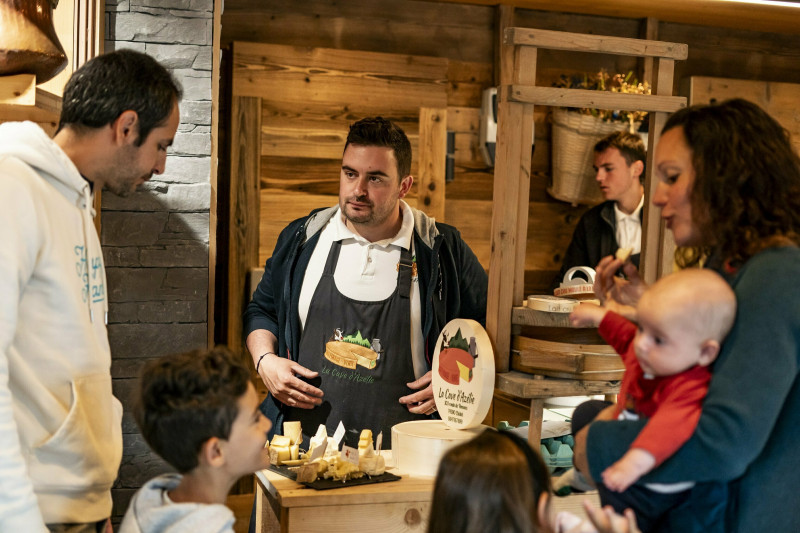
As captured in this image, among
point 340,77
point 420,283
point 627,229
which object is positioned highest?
point 340,77

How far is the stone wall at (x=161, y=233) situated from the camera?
2.78 meters

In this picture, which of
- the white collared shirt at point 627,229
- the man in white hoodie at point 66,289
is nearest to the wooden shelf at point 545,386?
the man in white hoodie at point 66,289

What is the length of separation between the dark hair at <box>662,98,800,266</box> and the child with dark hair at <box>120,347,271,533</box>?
3.00ft

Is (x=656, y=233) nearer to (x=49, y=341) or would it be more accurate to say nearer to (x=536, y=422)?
(x=536, y=422)

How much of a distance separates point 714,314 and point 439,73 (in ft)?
10.2

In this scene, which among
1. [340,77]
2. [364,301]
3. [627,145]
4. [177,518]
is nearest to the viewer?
[177,518]

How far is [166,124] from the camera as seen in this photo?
69.6 inches

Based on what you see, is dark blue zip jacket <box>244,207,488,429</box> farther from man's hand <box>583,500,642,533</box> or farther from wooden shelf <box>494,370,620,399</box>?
man's hand <box>583,500,642,533</box>

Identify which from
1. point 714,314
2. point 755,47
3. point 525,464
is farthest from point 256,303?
point 755,47

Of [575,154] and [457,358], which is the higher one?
[575,154]

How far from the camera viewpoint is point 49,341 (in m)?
1.60

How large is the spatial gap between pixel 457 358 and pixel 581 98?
2.72 ft

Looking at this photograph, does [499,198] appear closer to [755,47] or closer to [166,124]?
[166,124]

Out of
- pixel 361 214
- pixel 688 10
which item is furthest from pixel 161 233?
pixel 688 10
